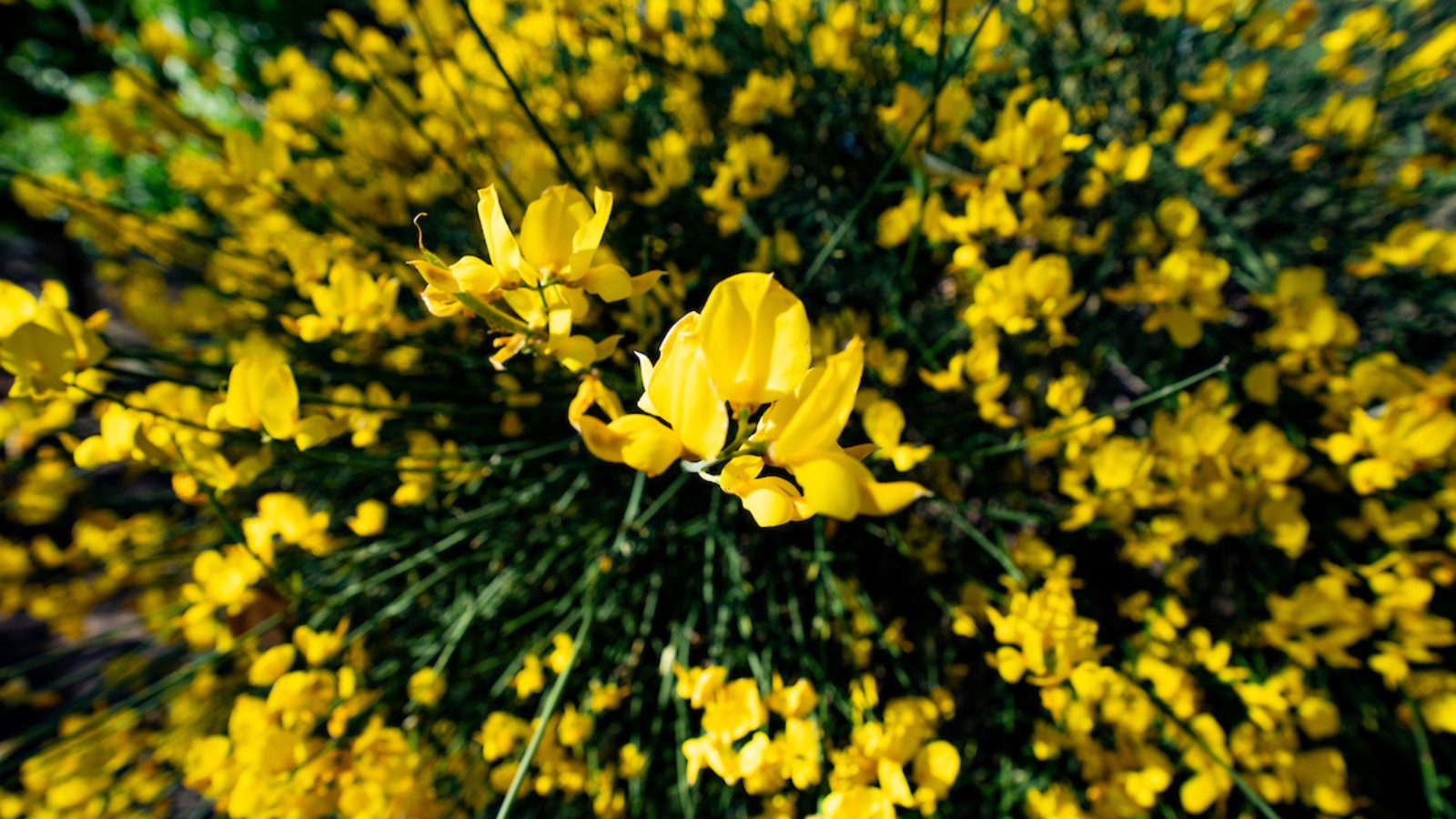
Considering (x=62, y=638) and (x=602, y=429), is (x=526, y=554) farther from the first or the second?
(x=62, y=638)

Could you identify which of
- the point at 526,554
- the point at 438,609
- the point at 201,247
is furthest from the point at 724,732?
the point at 201,247

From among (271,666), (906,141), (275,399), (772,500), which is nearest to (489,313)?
(772,500)

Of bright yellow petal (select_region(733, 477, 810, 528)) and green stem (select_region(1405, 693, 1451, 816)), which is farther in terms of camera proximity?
green stem (select_region(1405, 693, 1451, 816))

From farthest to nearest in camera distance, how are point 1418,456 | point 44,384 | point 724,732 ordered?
point 1418,456, point 724,732, point 44,384

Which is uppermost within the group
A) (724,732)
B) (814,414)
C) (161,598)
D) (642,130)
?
(642,130)

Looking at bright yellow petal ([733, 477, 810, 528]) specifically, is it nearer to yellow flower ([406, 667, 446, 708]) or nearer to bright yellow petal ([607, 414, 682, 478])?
bright yellow petal ([607, 414, 682, 478])

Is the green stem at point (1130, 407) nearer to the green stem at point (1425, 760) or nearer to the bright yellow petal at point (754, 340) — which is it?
the bright yellow petal at point (754, 340)

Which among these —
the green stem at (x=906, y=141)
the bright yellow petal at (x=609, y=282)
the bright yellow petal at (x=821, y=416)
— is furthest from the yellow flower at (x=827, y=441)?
the green stem at (x=906, y=141)

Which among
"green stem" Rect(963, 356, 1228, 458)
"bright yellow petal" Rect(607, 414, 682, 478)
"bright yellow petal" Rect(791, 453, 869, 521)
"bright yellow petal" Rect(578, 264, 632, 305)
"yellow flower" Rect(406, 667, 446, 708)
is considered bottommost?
"yellow flower" Rect(406, 667, 446, 708)

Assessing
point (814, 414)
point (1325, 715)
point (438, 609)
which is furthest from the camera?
point (438, 609)

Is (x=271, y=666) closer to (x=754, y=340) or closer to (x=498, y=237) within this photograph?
(x=498, y=237)

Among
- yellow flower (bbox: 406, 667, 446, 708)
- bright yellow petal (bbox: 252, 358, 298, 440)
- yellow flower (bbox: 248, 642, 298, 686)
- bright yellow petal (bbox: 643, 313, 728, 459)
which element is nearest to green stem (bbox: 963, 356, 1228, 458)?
bright yellow petal (bbox: 643, 313, 728, 459)
